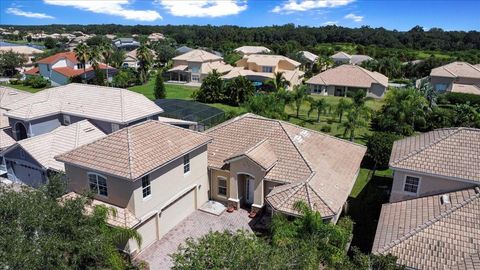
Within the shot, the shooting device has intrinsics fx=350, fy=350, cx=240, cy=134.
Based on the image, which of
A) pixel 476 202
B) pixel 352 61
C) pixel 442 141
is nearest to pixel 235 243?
pixel 476 202

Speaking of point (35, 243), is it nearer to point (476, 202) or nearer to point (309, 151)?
point (309, 151)

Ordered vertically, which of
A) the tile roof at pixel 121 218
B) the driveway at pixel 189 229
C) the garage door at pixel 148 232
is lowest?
the driveway at pixel 189 229

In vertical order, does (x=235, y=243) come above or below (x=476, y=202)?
above

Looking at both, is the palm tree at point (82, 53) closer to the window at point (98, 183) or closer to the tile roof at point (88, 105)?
the tile roof at point (88, 105)

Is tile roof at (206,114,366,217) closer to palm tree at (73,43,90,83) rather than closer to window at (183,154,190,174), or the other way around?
window at (183,154,190,174)

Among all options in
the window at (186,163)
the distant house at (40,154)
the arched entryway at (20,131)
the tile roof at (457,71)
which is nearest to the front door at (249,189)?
the window at (186,163)

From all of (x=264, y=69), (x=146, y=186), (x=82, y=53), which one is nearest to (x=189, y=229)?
(x=146, y=186)
